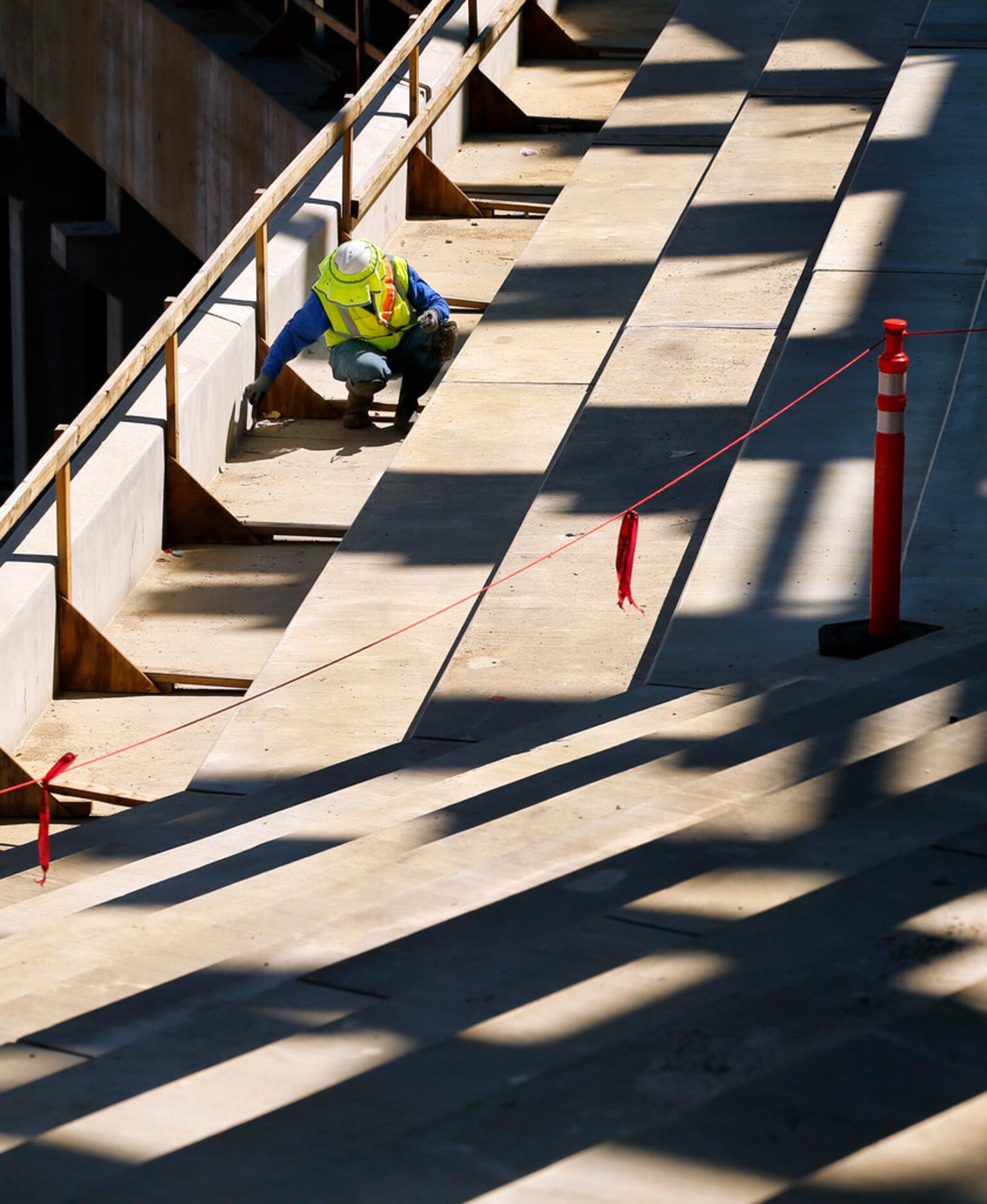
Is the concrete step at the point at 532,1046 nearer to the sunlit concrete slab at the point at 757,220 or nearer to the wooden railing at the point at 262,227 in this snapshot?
the wooden railing at the point at 262,227

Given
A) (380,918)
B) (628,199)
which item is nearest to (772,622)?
(380,918)

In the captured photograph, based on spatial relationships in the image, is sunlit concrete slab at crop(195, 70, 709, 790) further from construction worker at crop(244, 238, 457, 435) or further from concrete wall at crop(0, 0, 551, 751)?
concrete wall at crop(0, 0, 551, 751)

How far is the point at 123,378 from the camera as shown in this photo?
10.2 meters

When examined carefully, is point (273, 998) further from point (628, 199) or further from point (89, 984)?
point (628, 199)

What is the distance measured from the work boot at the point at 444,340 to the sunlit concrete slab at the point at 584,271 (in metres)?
0.13

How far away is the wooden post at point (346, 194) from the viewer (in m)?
13.7

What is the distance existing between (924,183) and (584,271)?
2.57 meters

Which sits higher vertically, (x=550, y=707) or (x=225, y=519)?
(x=550, y=707)

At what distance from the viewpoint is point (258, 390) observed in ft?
39.6

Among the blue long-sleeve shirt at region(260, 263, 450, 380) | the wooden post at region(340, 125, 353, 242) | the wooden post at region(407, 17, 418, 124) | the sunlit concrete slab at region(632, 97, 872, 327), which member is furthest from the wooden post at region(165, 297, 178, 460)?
the wooden post at region(407, 17, 418, 124)

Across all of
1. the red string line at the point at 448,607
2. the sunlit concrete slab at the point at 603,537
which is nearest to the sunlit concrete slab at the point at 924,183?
the sunlit concrete slab at the point at 603,537

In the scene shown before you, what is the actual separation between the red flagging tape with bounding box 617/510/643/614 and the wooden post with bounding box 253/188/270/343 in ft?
17.7

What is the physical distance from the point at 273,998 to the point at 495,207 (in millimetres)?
11950

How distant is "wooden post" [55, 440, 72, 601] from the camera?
926 centimetres
